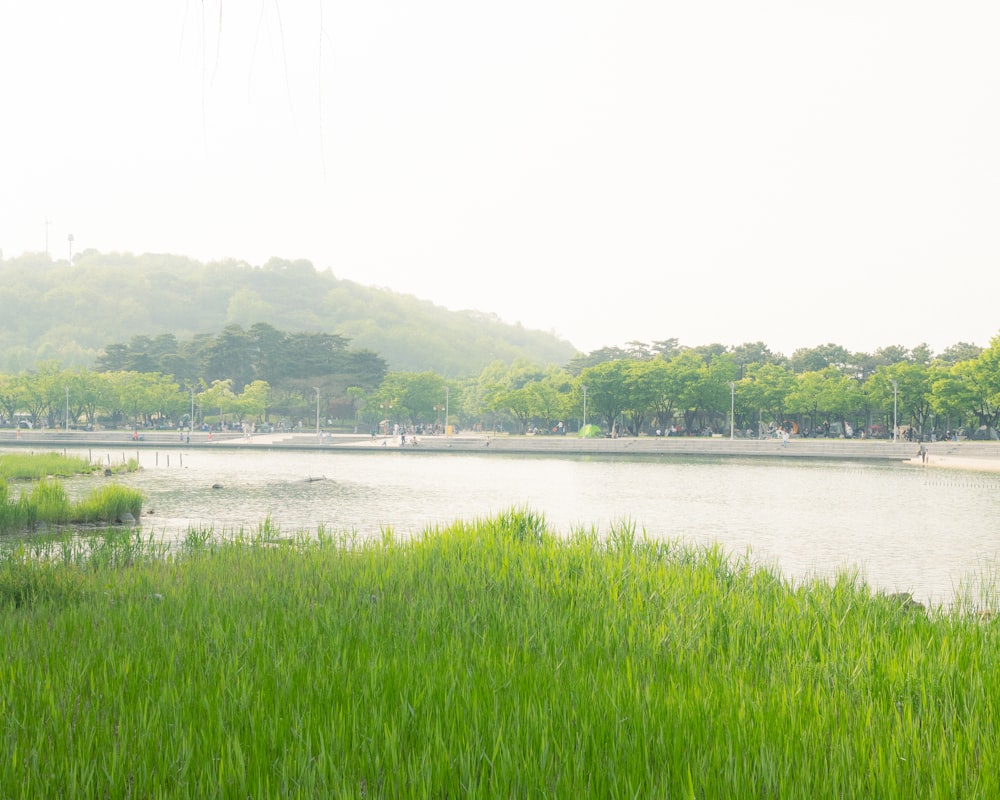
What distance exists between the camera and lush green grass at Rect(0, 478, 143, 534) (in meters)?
14.2

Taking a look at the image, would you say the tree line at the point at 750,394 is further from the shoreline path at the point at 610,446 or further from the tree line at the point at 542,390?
the shoreline path at the point at 610,446

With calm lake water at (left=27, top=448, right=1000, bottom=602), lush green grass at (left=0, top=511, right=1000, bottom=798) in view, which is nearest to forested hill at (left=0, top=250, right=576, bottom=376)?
calm lake water at (left=27, top=448, right=1000, bottom=602)

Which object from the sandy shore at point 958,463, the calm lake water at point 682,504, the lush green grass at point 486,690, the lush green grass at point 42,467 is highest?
the lush green grass at point 486,690

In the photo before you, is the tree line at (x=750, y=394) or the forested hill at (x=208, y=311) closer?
the tree line at (x=750, y=394)

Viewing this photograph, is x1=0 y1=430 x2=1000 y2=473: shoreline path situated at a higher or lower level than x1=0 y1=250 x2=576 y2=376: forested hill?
Answer: lower

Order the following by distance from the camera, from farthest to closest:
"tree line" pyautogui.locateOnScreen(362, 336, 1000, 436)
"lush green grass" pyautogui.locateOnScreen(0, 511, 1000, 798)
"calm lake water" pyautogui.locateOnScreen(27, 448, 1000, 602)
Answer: "tree line" pyautogui.locateOnScreen(362, 336, 1000, 436)
"calm lake water" pyautogui.locateOnScreen(27, 448, 1000, 602)
"lush green grass" pyautogui.locateOnScreen(0, 511, 1000, 798)

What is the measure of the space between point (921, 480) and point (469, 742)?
112ft

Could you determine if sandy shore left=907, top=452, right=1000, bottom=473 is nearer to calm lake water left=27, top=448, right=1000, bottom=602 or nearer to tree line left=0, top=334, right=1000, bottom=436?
calm lake water left=27, top=448, right=1000, bottom=602

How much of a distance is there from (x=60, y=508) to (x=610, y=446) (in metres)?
44.2

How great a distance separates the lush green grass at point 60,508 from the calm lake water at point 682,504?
0.63 metres

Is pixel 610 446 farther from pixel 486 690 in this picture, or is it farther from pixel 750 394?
pixel 486 690

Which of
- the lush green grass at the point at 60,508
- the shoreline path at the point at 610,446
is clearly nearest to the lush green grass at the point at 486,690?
the lush green grass at the point at 60,508

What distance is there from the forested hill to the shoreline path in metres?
65.9

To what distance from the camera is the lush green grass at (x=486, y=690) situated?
294cm
